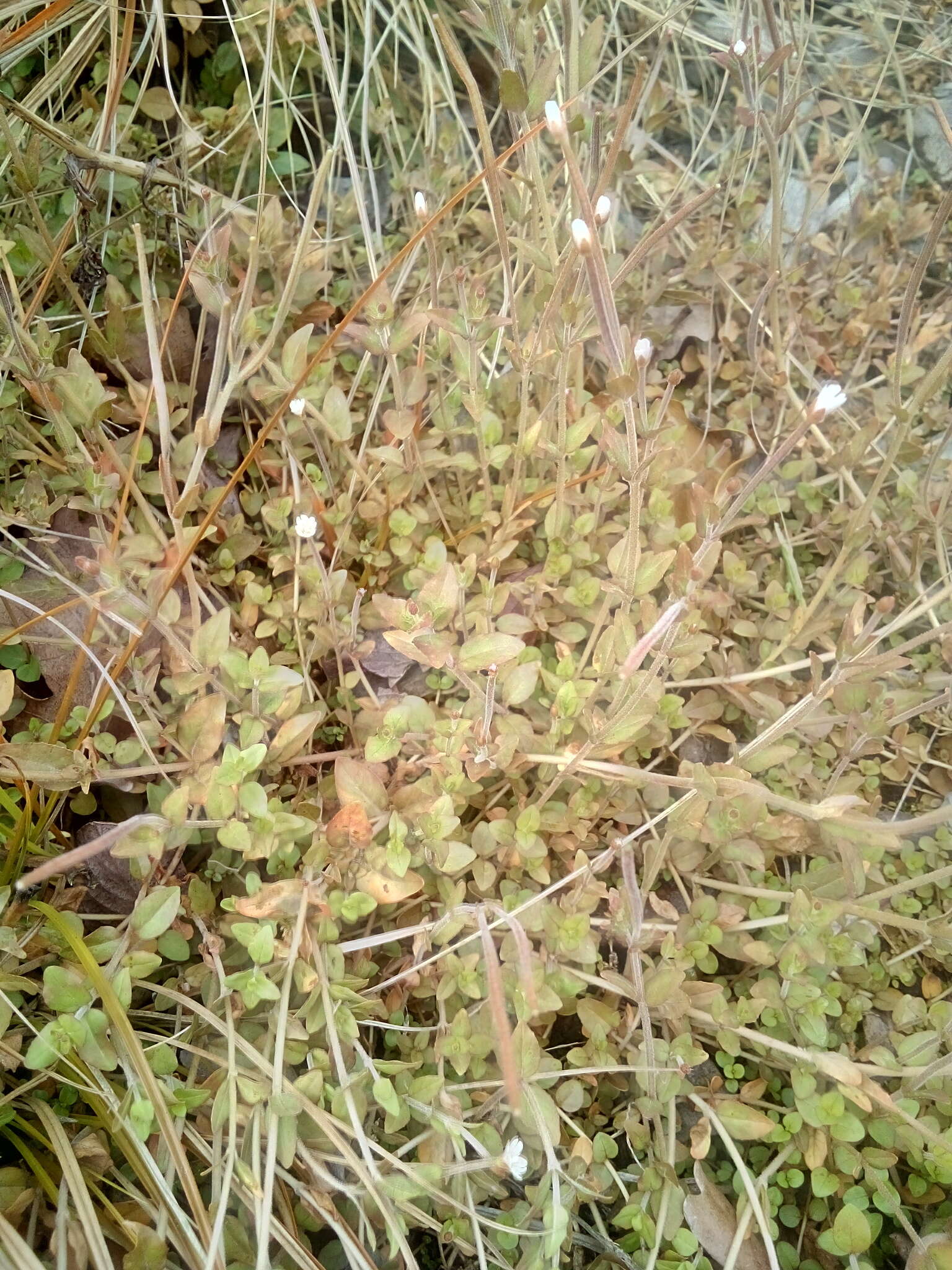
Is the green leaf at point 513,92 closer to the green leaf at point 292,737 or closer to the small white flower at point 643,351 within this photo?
the small white flower at point 643,351

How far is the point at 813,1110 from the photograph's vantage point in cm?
94

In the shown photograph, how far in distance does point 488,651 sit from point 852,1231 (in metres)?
0.72

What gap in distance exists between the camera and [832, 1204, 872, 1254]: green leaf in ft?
2.90

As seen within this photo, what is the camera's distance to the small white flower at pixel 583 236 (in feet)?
1.84

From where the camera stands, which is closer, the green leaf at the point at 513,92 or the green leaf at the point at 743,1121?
the green leaf at the point at 513,92

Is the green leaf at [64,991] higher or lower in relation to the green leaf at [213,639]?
lower

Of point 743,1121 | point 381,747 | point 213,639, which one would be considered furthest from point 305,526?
point 743,1121

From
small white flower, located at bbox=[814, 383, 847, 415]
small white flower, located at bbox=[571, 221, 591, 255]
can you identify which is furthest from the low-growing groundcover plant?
small white flower, located at bbox=[814, 383, 847, 415]

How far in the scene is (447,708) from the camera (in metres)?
1.10

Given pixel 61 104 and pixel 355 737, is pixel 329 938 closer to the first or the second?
pixel 355 737

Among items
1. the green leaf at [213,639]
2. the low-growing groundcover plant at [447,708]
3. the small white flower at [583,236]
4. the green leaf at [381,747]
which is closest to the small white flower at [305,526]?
the low-growing groundcover plant at [447,708]

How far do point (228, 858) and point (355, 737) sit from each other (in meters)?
0.21

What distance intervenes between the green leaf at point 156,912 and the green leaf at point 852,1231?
0.77 meters

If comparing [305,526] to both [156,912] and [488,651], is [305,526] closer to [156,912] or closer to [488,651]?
[488,651]
